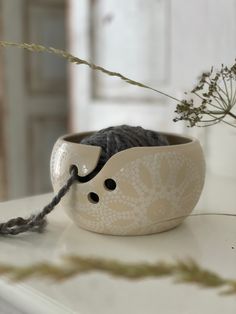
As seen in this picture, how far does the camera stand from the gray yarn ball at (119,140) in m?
0.47

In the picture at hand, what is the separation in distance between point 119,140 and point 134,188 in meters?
0.06

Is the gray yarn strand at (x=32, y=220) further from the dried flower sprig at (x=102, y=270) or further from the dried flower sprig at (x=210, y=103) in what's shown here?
the dried flower sprig at (x=102, y=270)

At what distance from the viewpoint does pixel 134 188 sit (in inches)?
17.6

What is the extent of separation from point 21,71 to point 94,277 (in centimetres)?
139

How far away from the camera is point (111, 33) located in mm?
1222

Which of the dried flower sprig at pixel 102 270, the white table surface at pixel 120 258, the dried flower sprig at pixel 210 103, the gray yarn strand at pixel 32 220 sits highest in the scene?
the dried flower sprig at pixel 210 103

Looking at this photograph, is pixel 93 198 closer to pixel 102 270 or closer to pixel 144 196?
pixel 144 196

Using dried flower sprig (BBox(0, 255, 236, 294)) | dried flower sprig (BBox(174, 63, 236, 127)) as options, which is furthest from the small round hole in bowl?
dried flower sprig (BBox(0, 255, 236, 294))

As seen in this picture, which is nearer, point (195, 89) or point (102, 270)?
point (102, 270)

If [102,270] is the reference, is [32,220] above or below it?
below

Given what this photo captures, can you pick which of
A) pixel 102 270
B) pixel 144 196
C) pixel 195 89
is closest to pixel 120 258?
pixel 144 196

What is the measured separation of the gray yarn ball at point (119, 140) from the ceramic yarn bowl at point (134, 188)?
1 centimetres

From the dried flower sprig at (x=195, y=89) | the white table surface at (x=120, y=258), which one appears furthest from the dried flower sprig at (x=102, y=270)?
the dried flower sprig at (x=195, y=89)

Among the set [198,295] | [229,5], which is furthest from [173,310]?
[229,5]
